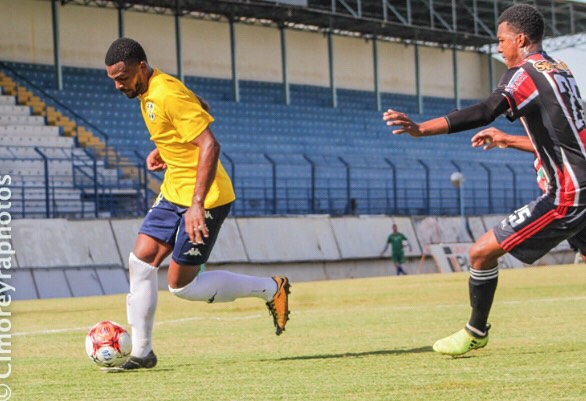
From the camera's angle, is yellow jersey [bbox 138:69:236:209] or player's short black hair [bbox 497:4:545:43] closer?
player's short black hair [bbox 497:4:545:43]

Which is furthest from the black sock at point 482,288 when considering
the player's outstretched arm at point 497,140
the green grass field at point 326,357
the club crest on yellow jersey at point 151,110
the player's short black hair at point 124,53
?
the player's short black hair at point 124,53

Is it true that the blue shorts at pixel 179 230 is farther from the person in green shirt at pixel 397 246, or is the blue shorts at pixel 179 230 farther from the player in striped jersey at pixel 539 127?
the person in green shirt at pixel 397 246

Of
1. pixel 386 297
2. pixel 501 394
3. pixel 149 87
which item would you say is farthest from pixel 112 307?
pixel 501 394

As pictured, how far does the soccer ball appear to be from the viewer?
8570 millimetres

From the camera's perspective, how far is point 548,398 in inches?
243

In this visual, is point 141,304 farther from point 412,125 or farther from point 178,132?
point 412,125

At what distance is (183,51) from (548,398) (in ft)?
143

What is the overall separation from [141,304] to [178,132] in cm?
127

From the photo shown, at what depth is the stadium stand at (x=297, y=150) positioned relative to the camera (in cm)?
3594

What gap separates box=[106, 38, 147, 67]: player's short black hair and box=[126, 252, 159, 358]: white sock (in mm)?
1413

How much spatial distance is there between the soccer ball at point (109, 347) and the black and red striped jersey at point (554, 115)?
3.19 meters

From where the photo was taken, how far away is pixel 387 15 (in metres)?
55.6

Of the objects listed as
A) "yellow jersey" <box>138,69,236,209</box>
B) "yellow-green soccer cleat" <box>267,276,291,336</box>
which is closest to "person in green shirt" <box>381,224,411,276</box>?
"yellow-green soccer cleat" <box>267,276,291,336</box>

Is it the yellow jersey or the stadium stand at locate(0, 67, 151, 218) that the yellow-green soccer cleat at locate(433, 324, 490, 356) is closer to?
the yellow jersey
